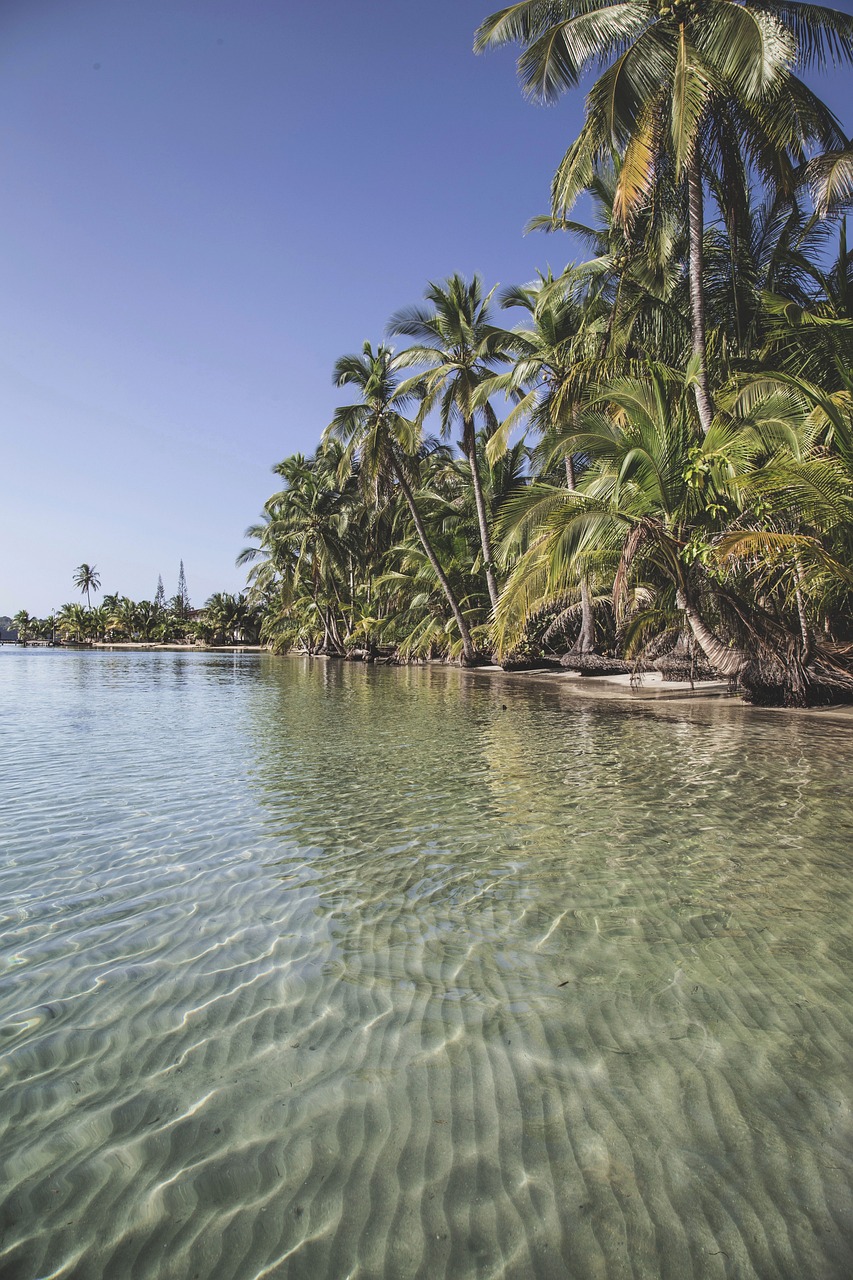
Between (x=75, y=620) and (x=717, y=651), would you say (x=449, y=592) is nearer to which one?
(x=717, y=651)

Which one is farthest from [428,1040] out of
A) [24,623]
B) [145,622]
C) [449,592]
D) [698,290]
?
[24,623]

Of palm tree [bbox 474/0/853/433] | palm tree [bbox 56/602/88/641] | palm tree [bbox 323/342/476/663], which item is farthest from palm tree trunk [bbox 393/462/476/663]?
palm tree [bbox 56/602/88/641]

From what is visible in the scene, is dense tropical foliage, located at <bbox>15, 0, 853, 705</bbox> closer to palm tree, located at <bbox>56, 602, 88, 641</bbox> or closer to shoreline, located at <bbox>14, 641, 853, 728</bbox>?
shoreline, located at <bbox>14, 641, 853, 728</bbox>

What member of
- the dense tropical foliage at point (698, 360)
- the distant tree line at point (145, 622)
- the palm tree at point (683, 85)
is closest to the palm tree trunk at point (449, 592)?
the dense tropical foliage at point (698, 360)

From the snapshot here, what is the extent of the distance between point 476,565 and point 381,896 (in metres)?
22.1

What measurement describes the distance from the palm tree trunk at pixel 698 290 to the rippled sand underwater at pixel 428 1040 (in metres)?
8.43

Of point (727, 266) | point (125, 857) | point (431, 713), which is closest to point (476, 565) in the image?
point (727, 266)

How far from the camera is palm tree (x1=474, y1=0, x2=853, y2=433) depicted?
10430 millimetres

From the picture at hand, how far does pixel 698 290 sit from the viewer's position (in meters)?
11.6

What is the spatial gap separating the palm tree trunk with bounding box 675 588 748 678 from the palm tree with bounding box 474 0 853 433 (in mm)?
3363

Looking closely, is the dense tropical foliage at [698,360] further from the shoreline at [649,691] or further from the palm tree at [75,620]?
the palm tree at [75,620]

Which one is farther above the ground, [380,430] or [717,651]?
[380,430]

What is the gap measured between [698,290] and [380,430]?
14.8 meters

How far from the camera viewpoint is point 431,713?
37.1 feet
